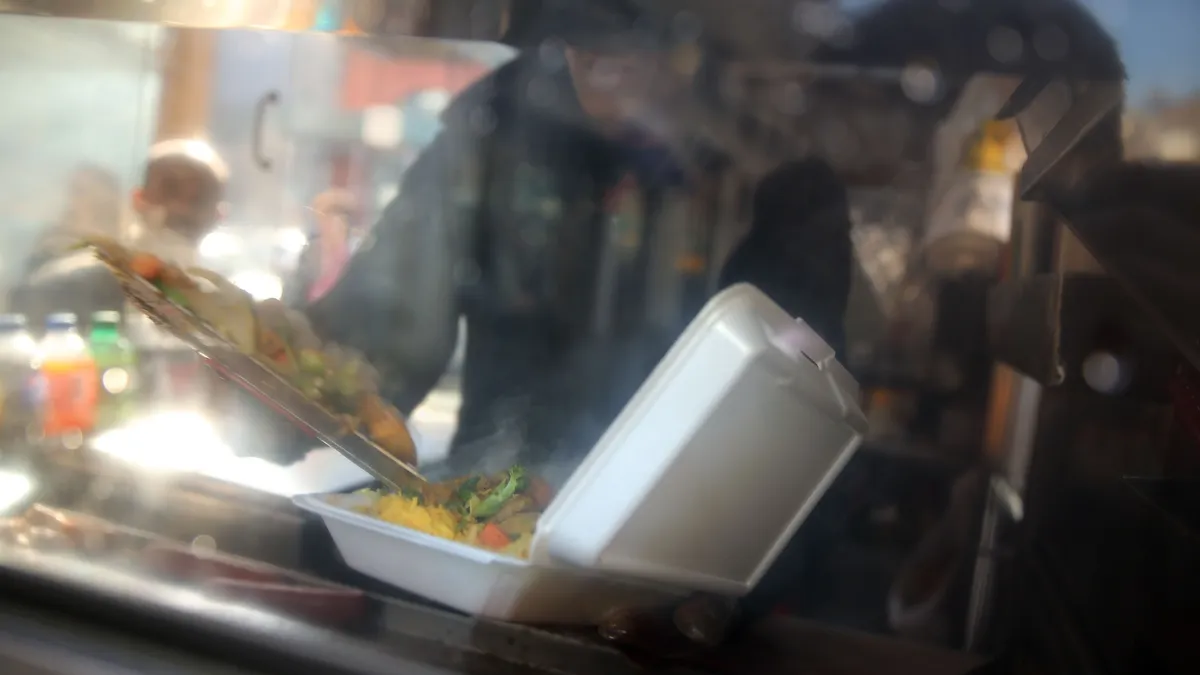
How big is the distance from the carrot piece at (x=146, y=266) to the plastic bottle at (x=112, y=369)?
7.8 inches

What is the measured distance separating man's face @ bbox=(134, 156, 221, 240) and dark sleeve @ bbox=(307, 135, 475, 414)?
129mm

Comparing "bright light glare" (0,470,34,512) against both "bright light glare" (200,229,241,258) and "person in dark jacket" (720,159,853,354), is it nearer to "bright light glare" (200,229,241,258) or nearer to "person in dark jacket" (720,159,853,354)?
"bright light glare" (200,229,241,258)

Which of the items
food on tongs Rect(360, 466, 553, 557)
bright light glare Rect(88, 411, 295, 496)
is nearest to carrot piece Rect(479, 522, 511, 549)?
food on tongs Rect(360, 466, 553, 557)

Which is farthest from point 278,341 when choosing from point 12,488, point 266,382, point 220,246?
point 12,488

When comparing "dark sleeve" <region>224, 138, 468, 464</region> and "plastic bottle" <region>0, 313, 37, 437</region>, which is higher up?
"dark sleeve" <region>224, 138, 468, 464</region>

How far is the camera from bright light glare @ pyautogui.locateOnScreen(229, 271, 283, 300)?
32.8 inches

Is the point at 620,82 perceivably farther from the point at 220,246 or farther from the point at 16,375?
the point at 16,375

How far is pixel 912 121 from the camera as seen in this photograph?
66cm

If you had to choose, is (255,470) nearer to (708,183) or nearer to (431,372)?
(431,372)

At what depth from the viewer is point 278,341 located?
0.74 m

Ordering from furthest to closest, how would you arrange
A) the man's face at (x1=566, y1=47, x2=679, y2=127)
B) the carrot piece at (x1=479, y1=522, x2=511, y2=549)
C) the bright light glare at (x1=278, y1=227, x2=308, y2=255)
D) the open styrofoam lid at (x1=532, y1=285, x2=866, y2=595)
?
the bright light glare at (x1=278, y1=227, x2=308, y2=255) < the man's face at (x1=566, y1=47, x2=679, y2=127) < the carrot piece at (x1=479, y1=522, x2=511, y2=549) < the open styrofoam lid at (x1=532, y1=285, x2=866, y2=595)

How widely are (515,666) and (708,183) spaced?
0.40 metres

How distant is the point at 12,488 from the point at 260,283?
27 cm

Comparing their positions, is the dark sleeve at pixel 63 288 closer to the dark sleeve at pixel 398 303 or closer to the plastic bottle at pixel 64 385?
the plastic bottle at pixel 64 385
